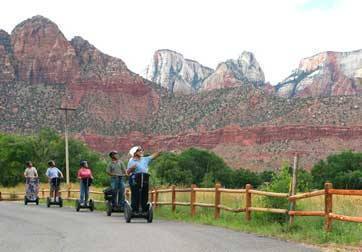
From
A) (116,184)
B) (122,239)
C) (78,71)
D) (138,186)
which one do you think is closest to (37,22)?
(78,71)

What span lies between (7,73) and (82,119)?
24.3m

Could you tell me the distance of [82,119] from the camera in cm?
11412

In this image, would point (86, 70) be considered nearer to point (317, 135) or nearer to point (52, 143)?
point (317, 135)

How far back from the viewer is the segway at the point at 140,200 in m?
16.9

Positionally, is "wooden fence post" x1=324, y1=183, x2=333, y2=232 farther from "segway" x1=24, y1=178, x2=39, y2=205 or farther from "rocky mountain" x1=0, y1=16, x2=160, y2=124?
"rocky mountain" x1=0, y1=16, x2=160, y2=124

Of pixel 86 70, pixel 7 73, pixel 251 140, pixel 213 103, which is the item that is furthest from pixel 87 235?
pixel 86 70

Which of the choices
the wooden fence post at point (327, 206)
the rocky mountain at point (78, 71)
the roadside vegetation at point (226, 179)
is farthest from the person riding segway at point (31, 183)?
the rocky mountain at point (78, 71)

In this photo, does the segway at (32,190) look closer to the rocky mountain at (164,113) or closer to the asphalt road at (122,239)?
the asphalt road at (122,239)

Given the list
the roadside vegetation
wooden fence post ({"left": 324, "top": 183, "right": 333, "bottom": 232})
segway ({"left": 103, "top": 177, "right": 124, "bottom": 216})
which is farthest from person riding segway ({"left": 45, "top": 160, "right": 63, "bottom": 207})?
wooden fence post ({"left": 324, "top": 183, "right": 333, "bottom": 232})

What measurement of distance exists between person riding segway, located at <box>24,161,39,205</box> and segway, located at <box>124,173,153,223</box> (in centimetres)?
1142

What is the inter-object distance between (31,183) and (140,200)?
11.9 meters

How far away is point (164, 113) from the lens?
414 ft

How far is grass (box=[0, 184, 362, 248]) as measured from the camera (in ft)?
42.8

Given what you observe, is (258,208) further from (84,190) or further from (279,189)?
(84,190)
